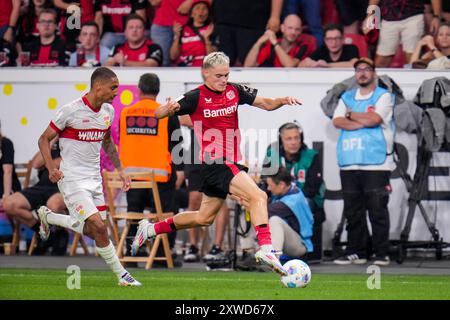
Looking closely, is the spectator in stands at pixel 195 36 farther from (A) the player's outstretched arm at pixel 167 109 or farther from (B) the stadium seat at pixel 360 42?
(A) the player's outstretched arm at pixel 167 109

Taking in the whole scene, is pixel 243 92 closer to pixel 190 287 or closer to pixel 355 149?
pixel 190 287

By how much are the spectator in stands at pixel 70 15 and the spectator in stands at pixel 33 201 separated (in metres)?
2.50

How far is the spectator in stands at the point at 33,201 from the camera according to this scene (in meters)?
16.0

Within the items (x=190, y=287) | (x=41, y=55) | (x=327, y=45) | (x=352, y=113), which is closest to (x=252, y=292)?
(x=190, y=287)

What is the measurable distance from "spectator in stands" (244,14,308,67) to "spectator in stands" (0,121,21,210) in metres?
4.24

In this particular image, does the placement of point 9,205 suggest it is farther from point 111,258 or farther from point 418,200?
point 418,200

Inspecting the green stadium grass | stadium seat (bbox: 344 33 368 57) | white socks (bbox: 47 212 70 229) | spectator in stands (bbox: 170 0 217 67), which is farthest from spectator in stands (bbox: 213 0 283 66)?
white socks (bbox: 47 212 70 229)

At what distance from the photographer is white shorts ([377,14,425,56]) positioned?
1681 centimetres

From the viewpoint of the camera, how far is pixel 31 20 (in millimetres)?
18578

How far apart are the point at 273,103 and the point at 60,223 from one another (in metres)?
2.95

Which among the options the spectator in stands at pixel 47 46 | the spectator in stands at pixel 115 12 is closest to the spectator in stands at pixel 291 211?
the spectator in stands at pixel 47 46

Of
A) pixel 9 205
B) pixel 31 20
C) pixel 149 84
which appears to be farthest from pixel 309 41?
pixel 9 205

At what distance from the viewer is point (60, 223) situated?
12.0 metres

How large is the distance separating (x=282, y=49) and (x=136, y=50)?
2524 millimetres
